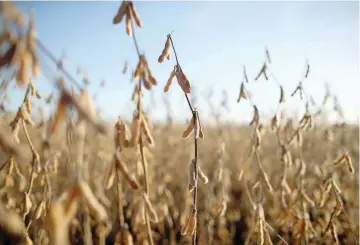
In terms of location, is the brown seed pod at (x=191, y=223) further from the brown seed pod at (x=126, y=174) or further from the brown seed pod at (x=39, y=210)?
the brown seed pod at (x=39, y=210)

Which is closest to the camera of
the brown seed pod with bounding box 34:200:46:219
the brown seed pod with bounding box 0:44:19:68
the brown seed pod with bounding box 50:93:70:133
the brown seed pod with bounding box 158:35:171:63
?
A: the brown seed pod with bounding box 50:93:70:133

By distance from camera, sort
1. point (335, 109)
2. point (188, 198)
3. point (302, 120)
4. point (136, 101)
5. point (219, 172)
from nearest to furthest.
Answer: point (136, 101)
point (219, 172)
point (302, 120)
point (335, 109)
point (188, 198)

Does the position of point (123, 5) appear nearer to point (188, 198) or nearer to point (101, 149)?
point (188, 198)

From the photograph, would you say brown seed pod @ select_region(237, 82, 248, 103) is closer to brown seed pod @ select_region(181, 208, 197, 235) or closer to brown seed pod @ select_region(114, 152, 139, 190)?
brown seed pod @ select_region(181, 208, 197, 235)

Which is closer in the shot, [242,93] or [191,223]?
[191,223]

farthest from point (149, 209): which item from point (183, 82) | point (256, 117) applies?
point (256, 117)

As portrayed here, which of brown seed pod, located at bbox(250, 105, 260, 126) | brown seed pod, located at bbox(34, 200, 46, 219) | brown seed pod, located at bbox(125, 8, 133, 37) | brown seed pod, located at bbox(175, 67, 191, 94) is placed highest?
brown seed pod, located at bbox(125, 8, 133, 37)

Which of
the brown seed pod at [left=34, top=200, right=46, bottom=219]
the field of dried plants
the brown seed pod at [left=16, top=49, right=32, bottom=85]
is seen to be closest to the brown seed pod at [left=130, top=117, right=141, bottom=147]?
the field of dried plants

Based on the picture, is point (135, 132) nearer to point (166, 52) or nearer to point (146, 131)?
point (146, 131)

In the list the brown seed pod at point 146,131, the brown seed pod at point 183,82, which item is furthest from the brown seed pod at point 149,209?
the brown seed pod at point 183,82

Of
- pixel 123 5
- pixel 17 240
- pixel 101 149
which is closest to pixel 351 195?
pixel 101 149

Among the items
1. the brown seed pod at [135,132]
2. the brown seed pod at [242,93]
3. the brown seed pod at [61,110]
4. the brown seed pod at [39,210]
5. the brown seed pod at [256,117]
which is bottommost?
the brown seed pod at [39,210]

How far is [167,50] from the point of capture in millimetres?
1230

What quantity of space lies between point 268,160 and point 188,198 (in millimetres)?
2151
